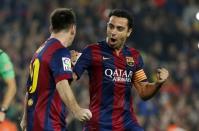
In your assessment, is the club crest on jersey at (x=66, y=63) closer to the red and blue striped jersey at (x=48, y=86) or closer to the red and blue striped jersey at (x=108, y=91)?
the red and blue striped jersey at (x=48, y=86)

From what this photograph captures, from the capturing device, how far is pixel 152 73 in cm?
1758

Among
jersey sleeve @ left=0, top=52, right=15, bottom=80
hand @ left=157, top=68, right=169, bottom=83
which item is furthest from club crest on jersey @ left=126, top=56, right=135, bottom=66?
jersey sleeve @ left=0, top=52, right=15, bottom=80

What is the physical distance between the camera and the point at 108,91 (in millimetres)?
8734

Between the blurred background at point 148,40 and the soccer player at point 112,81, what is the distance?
5950 millimetres

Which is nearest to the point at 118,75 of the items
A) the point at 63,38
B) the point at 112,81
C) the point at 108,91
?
the point at 112,81

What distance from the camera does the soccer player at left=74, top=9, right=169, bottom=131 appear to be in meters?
8.76

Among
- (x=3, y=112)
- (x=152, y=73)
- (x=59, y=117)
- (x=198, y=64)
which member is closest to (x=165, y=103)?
(x=152, y=73)

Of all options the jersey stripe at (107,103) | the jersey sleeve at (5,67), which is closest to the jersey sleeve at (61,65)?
the jersey stripe at (107,103)

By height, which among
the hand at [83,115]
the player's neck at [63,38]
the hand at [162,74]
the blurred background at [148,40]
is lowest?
the blurred background at [148,40]

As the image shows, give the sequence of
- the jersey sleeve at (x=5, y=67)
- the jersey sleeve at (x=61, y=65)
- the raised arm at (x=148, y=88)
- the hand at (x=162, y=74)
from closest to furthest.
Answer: the jersey sleeve at (x=61, y=65) < the hand at (x=162, y=74) < the raised arm at (x=148, y=88) < the jersey sleeve at (x=5, y=67)

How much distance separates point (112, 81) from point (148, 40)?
1082cm

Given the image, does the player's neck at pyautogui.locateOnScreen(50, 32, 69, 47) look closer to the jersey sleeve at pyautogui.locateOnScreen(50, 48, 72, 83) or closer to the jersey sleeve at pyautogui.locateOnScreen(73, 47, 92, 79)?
the jersey sleeve at pyautogui.locateOnScreen(50, 48, 72, 83)

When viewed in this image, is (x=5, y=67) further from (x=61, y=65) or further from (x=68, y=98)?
(x=68, y=98)

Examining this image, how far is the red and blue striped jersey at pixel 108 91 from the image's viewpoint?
28.7 ft
